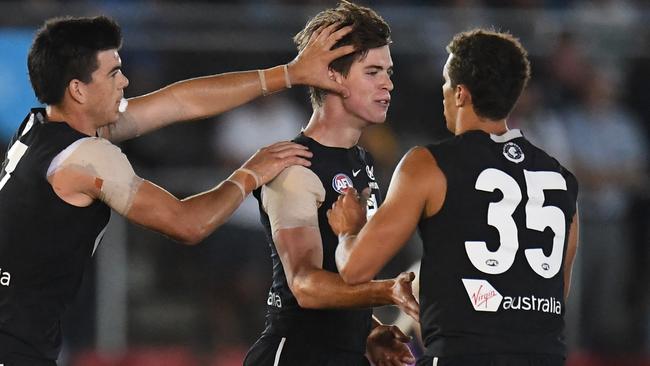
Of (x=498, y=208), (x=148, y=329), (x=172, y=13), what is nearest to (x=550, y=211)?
(x=498, y=208)

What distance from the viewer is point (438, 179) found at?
5.22 metres

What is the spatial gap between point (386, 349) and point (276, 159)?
1.12m

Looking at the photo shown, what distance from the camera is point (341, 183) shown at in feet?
19.9

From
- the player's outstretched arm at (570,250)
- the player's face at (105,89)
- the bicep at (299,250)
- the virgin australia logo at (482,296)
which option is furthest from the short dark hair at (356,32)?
the virgin australia logo at (482,296)

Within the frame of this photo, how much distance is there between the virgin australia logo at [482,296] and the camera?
17.1 ft

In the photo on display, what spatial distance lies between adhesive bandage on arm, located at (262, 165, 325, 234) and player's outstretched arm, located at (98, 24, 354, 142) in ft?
1.74

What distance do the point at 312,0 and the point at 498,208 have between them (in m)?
7.63

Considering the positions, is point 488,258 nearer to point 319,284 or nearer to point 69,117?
point 319,284

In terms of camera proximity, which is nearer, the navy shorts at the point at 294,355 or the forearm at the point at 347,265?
the forearm at the point at 347,265

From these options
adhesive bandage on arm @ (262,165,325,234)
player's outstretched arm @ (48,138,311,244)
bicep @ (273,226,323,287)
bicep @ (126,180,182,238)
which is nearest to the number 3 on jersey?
bicep @ (273,226,323,287)

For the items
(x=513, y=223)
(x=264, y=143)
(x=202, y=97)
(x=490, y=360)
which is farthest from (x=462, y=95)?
(x=264, y=143)

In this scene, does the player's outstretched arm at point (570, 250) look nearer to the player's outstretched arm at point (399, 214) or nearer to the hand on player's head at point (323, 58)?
the player's outstretched arm at point (399, 214)

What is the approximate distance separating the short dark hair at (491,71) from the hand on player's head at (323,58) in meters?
0.90

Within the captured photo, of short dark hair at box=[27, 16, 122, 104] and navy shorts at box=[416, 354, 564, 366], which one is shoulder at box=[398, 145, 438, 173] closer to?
navy shorts at box=[416, 354, 564, 366]
